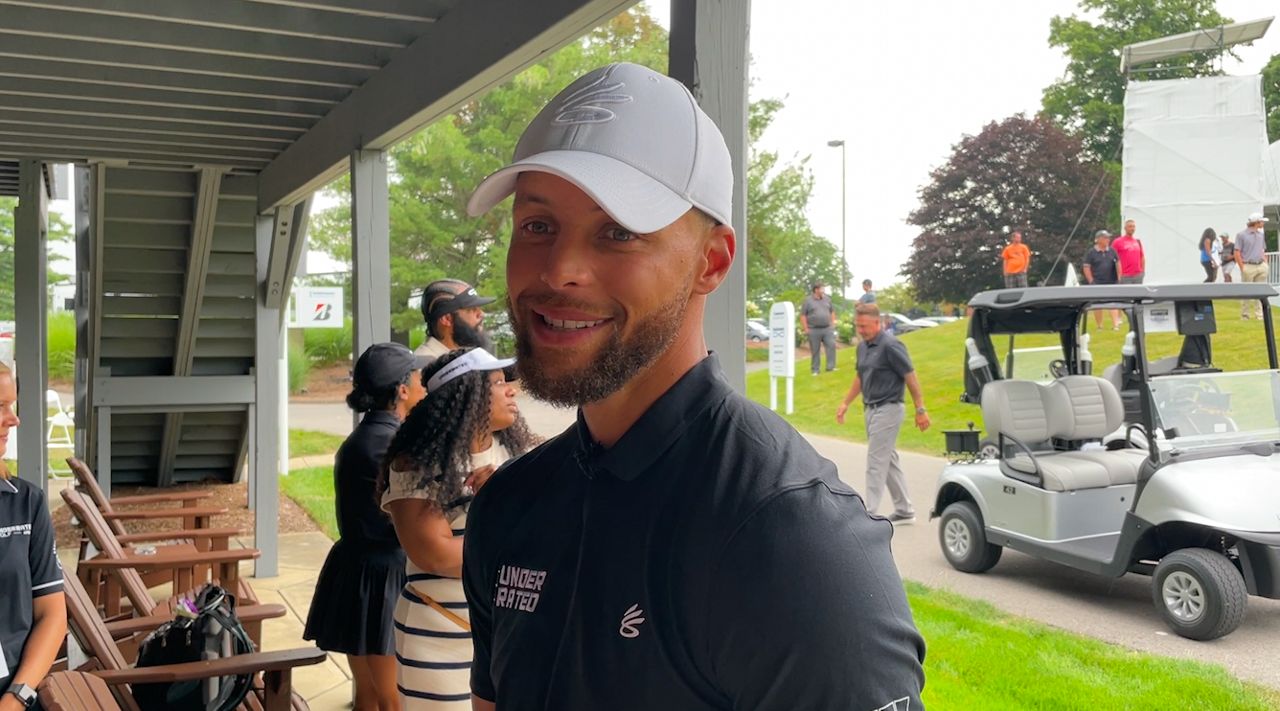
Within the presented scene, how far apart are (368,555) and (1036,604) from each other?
5.43 meters

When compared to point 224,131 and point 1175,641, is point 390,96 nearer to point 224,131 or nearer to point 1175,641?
point 224,131

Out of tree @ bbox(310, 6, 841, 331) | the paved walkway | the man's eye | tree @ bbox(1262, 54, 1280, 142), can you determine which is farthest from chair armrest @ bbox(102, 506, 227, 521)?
tree @ bbox(1262, 54, 1280, 142)

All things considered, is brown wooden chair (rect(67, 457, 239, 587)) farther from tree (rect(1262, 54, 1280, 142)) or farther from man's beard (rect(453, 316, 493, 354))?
tree (rect(1262, 54, 1280, 142))

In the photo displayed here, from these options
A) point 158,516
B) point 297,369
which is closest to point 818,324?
point 297,369

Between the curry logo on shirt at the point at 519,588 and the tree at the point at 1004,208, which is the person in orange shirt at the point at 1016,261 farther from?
the curry logo on shirt at the point at 519,588

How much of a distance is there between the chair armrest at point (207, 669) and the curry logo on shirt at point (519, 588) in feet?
7.83

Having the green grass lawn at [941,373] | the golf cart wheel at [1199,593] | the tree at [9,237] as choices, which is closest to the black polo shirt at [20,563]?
the golf cart wheel at [1199,593]

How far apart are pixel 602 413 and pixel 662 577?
0.25 meters

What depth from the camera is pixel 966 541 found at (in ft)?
27.6

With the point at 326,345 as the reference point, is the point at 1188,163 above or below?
above

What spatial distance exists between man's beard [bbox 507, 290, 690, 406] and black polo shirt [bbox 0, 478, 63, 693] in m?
2.36

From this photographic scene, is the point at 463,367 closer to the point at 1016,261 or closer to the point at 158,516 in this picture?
the point at 158,516

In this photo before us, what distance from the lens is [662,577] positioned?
1005mm

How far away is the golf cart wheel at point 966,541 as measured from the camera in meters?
8.27
